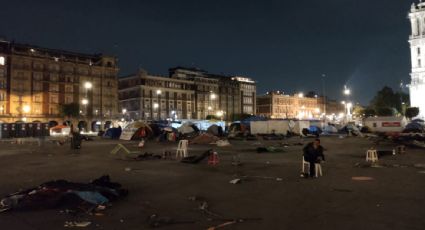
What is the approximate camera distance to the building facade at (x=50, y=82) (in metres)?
85.4

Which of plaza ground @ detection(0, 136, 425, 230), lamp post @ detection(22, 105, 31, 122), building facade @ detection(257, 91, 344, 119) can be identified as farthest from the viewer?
building facade @ detection(257, 91, 344, 119)

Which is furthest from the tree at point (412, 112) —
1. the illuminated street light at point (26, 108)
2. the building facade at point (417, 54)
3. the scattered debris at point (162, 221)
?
the scattered debris at point (162, 221)

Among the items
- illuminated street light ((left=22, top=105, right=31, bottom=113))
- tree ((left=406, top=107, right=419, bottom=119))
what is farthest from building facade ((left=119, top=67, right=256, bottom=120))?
tree ((left=406, top=107, right=419, bottom=119))

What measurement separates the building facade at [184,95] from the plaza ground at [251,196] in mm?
86973

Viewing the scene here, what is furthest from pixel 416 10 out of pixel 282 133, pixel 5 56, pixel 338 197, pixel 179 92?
pixel 338 197

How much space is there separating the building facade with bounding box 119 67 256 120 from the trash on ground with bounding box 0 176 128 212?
305ft

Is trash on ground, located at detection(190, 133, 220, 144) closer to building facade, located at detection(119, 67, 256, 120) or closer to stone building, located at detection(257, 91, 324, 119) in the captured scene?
building facade, located at detection(119, 67, 256, 120)

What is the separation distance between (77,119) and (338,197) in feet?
311

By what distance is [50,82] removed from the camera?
93562mm

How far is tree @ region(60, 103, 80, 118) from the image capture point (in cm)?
8987

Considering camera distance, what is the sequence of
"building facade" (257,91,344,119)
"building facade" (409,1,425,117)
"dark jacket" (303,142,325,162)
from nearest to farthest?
"dark jacket" (303,142,325,162) → "building facade" (409,1,425,117) → "building facade" (257,91,344,119)

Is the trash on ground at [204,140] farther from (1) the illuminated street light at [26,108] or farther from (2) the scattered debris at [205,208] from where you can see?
(1) the illuminated street light at [26,108]

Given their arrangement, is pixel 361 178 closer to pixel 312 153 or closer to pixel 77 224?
pixel 312 153

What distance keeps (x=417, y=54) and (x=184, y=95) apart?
8541 centimetres
